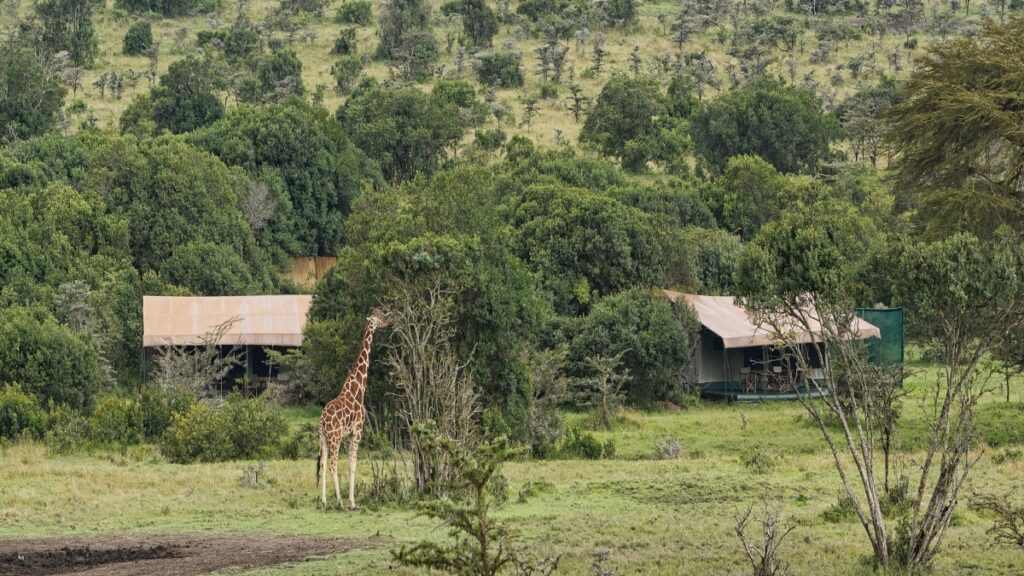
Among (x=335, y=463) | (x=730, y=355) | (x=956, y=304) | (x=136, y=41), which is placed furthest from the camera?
(x=136, y=41)

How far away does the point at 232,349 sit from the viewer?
3919 centimetres

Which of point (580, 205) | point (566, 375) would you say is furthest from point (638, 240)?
point (566, 375)

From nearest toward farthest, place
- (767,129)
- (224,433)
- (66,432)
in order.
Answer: (224,433) → (66,432) → (767,129)

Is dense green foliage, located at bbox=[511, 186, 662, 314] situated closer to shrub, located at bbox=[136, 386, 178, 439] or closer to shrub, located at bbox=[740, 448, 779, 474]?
shrub, located at bbox=[136, 386, 178, 439]

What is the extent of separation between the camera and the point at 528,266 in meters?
46.0

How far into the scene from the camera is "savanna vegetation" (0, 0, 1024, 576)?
19.2 m

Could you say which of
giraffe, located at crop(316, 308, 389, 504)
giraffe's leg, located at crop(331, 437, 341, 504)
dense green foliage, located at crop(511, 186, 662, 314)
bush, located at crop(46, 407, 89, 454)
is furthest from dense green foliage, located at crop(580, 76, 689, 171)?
giraffe's leg, located at crop(331, 437, 341, 504)

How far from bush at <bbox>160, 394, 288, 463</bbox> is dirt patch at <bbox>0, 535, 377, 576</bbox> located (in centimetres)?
886

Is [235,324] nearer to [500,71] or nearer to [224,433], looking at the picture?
[224,433]

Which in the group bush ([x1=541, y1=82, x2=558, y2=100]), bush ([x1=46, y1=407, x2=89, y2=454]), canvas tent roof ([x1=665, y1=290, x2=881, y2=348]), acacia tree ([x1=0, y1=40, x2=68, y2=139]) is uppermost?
bush ([x1=541, y1=82, x2=558, y2=100])

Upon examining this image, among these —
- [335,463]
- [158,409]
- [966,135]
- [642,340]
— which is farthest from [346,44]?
[335,463]

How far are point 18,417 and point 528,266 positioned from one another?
17991 millimetres

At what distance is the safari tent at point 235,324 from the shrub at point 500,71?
35.6m

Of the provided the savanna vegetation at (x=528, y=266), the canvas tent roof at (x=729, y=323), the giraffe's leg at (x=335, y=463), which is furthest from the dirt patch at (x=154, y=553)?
the canvas tent roof at (x=729, y=323)
